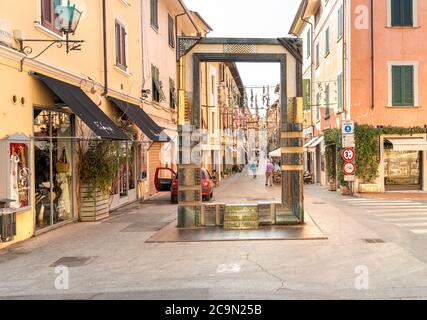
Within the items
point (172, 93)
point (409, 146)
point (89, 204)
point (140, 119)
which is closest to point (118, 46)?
point (140, 119)

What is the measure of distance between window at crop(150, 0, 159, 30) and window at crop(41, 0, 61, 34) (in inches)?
363

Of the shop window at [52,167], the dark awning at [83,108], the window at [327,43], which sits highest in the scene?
the window at [327,43]

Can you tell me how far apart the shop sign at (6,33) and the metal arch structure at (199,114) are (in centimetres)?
386

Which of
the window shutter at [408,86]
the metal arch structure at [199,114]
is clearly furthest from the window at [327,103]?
the metal arch structure at [199,114]

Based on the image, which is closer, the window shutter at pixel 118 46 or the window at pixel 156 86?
the window shutter at pixel 118 46

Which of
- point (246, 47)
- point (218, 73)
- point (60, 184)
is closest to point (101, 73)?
point (60, 184)

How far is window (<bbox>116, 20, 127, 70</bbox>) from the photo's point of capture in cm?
1644

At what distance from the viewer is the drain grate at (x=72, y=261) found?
320 inches

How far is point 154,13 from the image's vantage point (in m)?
21.3

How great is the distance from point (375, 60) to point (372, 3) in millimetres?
2422


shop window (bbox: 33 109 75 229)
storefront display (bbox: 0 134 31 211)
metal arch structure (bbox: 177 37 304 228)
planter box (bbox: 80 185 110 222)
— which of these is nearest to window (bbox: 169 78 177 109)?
planter box (bbox: 80 185 110 222)

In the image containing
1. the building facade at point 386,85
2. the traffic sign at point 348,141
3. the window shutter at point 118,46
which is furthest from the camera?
the building facade at point 386,85

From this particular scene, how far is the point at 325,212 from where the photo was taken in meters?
14.7

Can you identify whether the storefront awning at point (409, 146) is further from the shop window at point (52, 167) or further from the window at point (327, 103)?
the shop window at point (52, 167)
